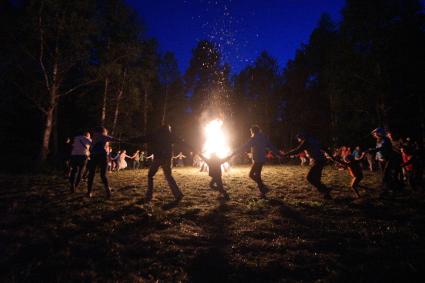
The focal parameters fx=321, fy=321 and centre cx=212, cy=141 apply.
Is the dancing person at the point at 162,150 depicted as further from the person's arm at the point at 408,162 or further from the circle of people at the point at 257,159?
the person's arm at the point at 408,162

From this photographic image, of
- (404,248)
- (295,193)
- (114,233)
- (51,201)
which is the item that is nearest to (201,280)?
(114,233)

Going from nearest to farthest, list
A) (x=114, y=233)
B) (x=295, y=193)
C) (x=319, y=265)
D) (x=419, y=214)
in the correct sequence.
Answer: (x=319, y=265)
(x=114, y=233)
(x=419, y=214)
(x=295, y=193)

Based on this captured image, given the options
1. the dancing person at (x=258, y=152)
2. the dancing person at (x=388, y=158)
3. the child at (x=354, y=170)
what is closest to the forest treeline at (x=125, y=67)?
the dancing person at (x=258, y=152)

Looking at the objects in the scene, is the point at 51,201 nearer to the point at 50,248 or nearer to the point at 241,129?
the point at 50,248

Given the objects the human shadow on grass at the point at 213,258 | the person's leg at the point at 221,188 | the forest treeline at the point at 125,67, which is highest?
the forest treeline at the point at 125,67

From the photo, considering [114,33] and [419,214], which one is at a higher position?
[114,33]

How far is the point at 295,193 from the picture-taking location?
11.4m

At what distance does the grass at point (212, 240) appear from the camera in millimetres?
4219

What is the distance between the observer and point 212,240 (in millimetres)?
5668

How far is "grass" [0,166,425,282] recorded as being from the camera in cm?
422

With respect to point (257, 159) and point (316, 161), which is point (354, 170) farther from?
point (257, 159)

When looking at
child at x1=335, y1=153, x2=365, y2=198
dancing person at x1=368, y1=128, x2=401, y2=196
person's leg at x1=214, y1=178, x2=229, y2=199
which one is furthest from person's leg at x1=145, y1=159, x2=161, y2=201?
dancing person at x1=368, y1=128, x2=401, y2=196

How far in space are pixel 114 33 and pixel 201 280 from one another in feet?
95.4

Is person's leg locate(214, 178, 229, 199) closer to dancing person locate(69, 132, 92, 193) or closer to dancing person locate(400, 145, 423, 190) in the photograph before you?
dancing person locate(69, 132, 92, 193)
